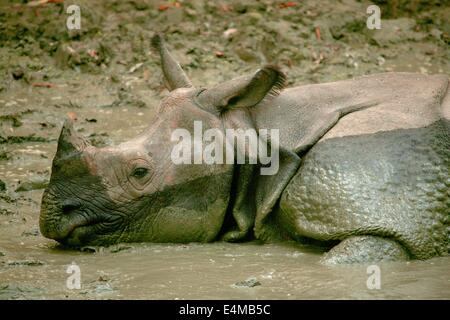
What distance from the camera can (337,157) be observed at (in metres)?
6.48

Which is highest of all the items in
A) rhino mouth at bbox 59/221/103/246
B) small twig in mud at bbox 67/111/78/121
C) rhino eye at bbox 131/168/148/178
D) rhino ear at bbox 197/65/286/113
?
rhino ear at bbox 197/65/286/113

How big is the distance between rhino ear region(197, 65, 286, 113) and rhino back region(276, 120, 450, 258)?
0.51 m

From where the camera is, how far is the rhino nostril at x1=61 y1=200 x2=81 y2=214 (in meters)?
6.50

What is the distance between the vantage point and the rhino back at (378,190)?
6.22 metres

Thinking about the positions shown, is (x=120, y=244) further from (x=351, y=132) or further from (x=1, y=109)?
(x=1, y=109)

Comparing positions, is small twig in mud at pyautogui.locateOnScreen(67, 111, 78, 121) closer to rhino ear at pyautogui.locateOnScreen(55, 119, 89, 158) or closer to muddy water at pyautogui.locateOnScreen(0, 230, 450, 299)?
muddy water at pyautogui.locateOnScreen(0, 230, 450, 299)

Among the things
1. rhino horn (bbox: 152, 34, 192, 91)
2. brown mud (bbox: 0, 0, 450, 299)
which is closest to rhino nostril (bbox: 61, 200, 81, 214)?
brown mud (bbox: 0, 0, 450, 299)

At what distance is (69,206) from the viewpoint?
652 cm

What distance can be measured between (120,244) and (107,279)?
85 centimetres

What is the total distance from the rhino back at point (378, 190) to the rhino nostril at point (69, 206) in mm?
1336

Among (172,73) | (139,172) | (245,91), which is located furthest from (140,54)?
(139,172)

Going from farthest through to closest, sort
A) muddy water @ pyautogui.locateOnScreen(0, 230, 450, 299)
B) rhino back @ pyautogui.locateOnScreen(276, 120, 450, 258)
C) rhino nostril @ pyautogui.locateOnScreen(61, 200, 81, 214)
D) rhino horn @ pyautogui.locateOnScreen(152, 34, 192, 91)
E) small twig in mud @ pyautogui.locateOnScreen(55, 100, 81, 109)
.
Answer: small twig in mud @ pyautogui.locateOnScreen(55, 100, 81, 109) < rhino horn @ pyautogui.locateOnScreen(152, 34, 192, 91) < rhino nostril @ pyautogui.locateOnScreen(61, 200, 81, 214) < rhino back @ pyautogui.locateOnScreen(276, 120, 450, 258) < muddy water @ pyautogui.locateOnScreen(0, 230, 450, 299)
